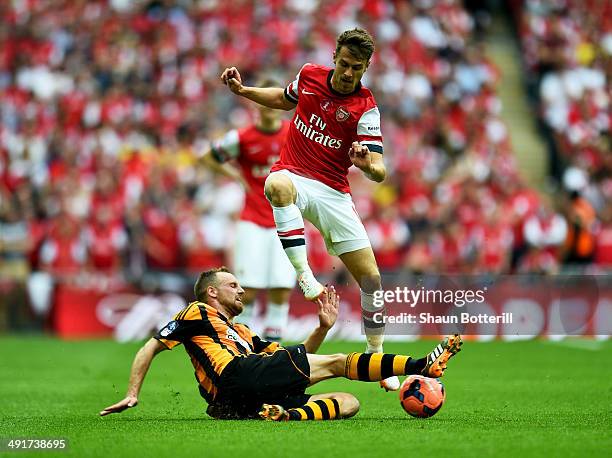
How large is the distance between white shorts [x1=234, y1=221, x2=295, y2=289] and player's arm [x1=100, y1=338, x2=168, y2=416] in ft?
12.6

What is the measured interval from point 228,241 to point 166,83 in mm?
5063

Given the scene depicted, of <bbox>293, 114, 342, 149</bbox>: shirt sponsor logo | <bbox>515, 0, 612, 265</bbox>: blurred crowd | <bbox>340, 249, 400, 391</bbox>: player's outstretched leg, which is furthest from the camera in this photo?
<bbox>515, 0, 612, 265</bbox>: blurred crowd

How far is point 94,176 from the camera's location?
21609 millimetres

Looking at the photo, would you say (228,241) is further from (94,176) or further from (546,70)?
(546,70)

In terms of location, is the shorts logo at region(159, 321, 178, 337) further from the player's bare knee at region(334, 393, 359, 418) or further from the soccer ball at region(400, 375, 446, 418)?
the soccer ball at region(400, 375, 446, 418)

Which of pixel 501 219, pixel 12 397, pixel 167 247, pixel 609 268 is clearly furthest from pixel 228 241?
pixel 12 397

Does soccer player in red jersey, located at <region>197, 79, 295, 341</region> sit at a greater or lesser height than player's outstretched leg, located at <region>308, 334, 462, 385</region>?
greater

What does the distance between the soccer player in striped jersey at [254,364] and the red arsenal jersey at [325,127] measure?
4.03 ft

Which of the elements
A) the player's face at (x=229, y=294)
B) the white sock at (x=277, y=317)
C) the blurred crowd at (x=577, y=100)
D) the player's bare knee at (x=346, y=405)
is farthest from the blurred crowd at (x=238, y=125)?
the player's bare knee at (x=346, y=405)

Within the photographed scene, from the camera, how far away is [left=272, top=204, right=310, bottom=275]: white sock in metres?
9.02

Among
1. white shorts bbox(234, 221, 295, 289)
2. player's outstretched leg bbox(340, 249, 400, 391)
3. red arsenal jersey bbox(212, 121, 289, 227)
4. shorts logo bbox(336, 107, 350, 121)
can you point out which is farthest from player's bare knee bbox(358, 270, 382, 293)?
red arsenal jersey bbox(212, 121, 289, 227)

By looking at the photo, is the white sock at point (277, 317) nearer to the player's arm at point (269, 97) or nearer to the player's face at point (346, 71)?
the player's arm at point (269, 97)

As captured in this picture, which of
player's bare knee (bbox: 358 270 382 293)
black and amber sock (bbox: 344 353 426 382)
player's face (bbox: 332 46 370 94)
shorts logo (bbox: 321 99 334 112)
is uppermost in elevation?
player's face (bbox: 332 46 370 94)

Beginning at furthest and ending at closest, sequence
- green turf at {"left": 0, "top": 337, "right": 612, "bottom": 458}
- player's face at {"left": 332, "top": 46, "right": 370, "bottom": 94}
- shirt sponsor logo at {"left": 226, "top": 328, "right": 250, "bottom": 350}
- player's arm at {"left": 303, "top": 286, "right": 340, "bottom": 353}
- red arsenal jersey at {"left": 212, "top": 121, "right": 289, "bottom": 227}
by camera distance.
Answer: red arsenal jersey at {"left": 212, "top": 121, "right": 289, "bottom": 227}, player's face at {"left": 332, "top": 46, "right": 370, "bottom": 94}, shirt sponsor logo at {"left": 226, "top": 328, "right": 250, "bottom": 350}, player's arm at {"left": 303, "top": 286, "right": 340, "bottom": 353}, green turf at {"left": 0, "top": 337, "right": 612, "bottom": 458}
